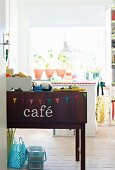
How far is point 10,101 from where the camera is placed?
278 centimetres

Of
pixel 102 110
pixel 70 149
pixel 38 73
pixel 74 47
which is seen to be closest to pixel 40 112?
pixel 70 149

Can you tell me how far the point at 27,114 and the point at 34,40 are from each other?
12.6 ft

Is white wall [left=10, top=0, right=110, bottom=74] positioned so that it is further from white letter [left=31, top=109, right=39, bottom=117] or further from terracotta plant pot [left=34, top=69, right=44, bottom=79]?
white letter [left=31, top=109, right=39, bottom=117]

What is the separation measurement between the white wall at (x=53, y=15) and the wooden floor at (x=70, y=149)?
1881 mm

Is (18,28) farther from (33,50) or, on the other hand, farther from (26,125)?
(26,125)

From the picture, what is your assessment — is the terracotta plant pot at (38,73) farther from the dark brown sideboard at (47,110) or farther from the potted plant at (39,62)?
the dark brown sideboard at (47,110)

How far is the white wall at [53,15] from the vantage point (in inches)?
243

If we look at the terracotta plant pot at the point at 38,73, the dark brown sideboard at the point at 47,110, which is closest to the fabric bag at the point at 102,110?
the terracotta plant pot at the point at 38,73

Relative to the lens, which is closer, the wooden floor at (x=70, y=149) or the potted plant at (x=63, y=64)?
the wooden floor at (x=70, y=149)

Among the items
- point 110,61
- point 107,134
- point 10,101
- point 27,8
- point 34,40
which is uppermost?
point 27,8

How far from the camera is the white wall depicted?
618cm

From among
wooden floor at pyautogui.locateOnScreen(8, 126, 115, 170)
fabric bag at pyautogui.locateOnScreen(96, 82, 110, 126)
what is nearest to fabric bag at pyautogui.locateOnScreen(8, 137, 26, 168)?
wooden floor at pyautogui.locateOnScreen(8, 126, 115, 170)

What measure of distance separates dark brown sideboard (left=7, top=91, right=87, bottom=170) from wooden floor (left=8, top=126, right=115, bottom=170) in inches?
27.8

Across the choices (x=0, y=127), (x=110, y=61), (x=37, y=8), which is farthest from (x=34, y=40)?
(x=0, y=127)
